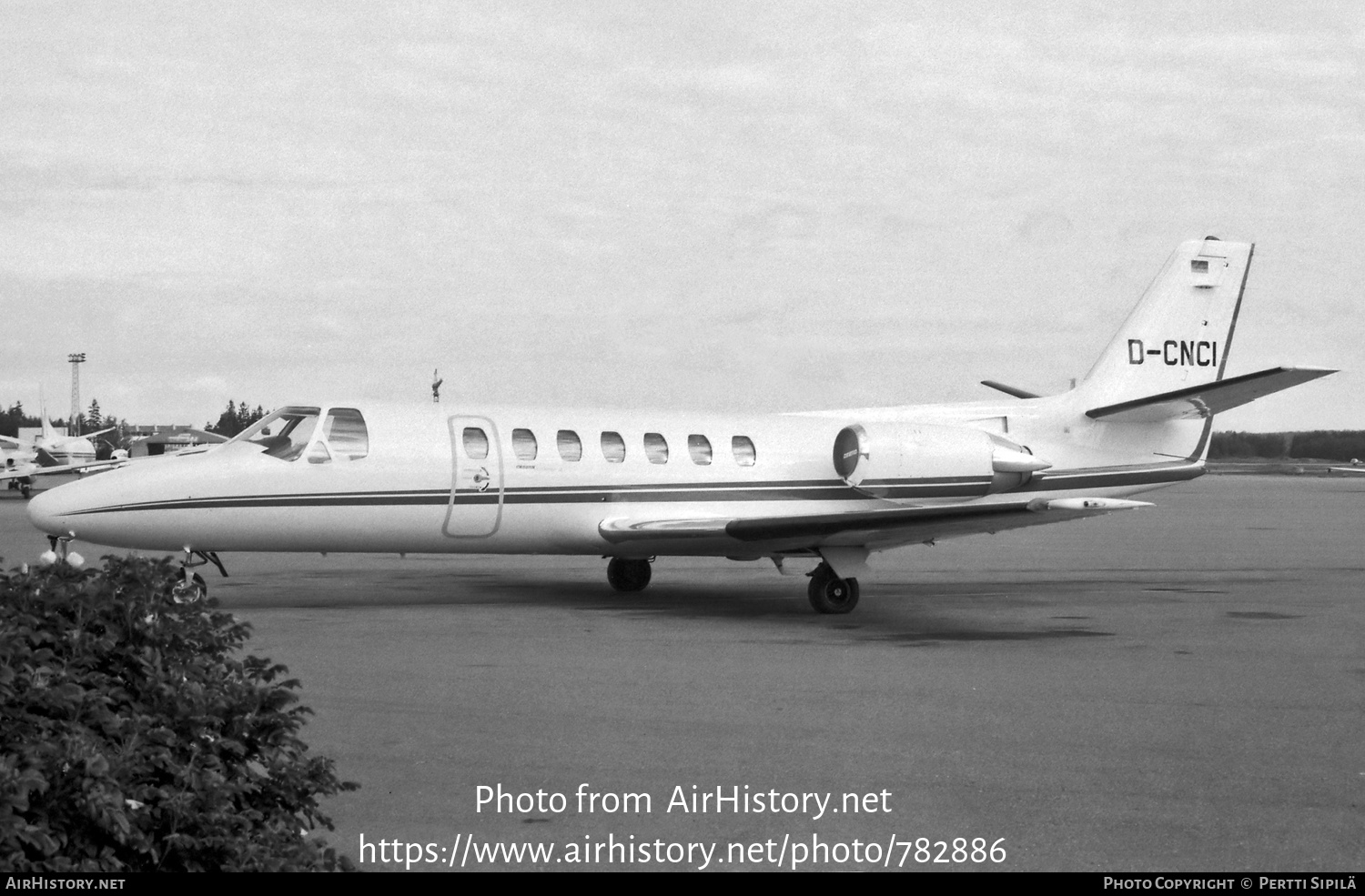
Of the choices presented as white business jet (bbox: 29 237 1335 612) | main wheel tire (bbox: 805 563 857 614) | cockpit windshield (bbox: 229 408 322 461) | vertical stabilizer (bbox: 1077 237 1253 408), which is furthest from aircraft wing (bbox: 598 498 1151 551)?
vertical stabilizer (bbox: 1077 237 1253 408)

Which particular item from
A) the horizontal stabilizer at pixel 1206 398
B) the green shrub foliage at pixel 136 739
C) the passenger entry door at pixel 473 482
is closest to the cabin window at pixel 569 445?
the passenger entry door at pixel 473 482

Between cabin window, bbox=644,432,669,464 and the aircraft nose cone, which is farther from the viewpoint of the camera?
cabin window, bbox=644,432,669,464

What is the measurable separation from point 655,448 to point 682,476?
0.47 m

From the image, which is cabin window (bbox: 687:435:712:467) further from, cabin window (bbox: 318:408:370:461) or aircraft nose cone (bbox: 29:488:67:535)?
aircraft nose cone (bbox: 29:488:67:535)

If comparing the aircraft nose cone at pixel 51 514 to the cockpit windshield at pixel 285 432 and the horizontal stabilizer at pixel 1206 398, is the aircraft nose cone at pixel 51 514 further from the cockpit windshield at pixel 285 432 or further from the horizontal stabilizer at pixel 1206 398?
the horizontal stabilizer at pixel 1206 398

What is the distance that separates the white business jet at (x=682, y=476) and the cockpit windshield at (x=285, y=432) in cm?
2

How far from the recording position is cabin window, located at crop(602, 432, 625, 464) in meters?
17.0

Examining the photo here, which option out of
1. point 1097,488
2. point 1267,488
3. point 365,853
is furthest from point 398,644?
A: point 1267,488

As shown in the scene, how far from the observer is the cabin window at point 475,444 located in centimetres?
1606

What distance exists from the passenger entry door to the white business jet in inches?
0.9

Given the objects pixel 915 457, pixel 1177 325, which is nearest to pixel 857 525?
pixel 915 457

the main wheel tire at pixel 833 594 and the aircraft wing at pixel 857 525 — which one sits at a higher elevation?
the aircraft wing at pixel 857 525

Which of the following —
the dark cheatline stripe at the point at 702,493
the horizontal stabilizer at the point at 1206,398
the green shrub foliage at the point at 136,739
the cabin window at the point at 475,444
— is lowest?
the green shrub foliage at the point at 136,739

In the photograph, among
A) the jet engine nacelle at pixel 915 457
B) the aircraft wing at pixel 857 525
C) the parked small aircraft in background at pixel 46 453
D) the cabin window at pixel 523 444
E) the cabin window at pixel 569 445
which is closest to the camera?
the aircraft wing at pixel 857 525
